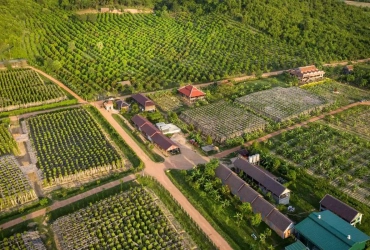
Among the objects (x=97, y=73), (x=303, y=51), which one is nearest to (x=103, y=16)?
(x=97, y=73)

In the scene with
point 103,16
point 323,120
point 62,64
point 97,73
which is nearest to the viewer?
point 323,120

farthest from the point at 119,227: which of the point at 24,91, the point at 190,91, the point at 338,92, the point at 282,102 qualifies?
the point at 338,92

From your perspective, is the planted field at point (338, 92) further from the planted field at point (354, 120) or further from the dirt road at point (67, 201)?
the dirt road at point (67, 201)

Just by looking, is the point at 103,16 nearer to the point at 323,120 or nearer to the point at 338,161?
the point at 323,120

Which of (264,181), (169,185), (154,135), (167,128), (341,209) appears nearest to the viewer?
(341,209)

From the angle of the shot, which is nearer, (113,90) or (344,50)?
(113,90)

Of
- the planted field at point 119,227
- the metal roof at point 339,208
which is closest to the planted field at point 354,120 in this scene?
the metal roof at point 339,208

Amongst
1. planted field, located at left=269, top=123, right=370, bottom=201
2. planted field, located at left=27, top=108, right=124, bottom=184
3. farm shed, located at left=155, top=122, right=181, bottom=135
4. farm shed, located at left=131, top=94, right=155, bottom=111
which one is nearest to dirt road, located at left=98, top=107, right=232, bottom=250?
planted field, located at left=27, top=108, right=124, bottom=184

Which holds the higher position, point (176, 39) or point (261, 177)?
point (176, 39)

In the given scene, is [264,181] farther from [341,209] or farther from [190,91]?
[190,91]
